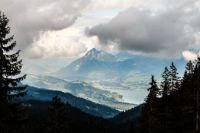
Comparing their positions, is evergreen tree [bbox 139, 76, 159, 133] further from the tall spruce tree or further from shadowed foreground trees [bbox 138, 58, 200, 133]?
the tall spruce tree

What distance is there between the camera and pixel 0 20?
3077 centimetres

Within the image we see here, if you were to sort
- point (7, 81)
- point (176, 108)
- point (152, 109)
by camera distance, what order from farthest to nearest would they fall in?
point (176, 108) → point (152, 109) → point (7, 81)

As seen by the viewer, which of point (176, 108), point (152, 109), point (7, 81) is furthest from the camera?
point (176, 108)

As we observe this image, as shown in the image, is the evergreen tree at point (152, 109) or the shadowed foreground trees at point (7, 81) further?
the evergreen tree at point (152, 109)

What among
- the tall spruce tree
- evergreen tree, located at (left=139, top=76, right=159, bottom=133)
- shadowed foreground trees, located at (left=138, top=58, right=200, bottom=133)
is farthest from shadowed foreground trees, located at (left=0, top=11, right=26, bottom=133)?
evergreen tree, located at (left=139, top=76, right=159, bottom=133)

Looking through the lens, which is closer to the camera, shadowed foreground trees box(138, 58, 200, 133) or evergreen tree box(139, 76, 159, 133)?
shadowed foreground trees box(138, 58, 200, 133)

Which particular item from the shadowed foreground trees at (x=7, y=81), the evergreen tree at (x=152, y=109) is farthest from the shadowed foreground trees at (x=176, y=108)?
the shadowed foreground trees at (x=7, y=81)

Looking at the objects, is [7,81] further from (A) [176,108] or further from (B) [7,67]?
(A) [176,108]

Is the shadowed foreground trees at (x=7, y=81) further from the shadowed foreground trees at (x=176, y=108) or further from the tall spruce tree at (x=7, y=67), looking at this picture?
the shadowed foreground trees at (x=176, y=108)

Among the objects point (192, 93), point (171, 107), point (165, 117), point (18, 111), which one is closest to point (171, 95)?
point (171, 107)

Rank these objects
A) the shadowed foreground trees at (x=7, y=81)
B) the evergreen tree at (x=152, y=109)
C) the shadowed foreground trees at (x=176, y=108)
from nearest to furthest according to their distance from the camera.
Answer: the shadowed foreground trees at (x=7, y=81) < the shadowed foreground trees at (x=176, y=108) < the evergreen tree at (x=152, y=109)

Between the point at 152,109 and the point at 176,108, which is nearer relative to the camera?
the point at 152,109

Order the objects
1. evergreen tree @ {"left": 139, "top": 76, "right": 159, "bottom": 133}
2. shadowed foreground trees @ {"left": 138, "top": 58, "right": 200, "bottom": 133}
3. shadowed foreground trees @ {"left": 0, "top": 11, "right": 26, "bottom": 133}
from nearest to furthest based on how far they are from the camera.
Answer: shadowed foreground trees @ {"left": 0, "top": 11, "right": 26, "bottom": 133} → shadowed foreground trees @ {"left": 138, "top": 58, "right": 200, "bottom": 133} → evergreen tree @ {"left": 139, "top": 76, "right": 159, "bottom": 133}

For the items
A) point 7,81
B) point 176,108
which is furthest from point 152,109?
point 7,81
